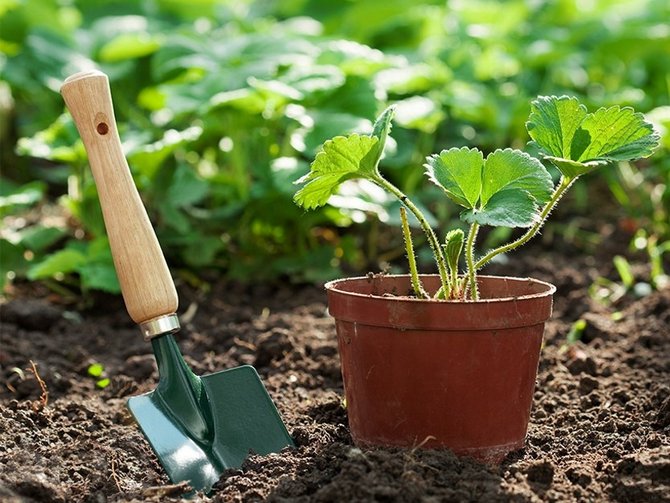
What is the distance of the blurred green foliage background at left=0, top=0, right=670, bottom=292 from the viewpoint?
3031 millimetres

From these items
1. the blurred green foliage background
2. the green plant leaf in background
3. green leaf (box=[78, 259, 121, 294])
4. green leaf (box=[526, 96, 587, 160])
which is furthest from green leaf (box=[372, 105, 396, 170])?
green leaf (box=[78, 259, 121, 294])

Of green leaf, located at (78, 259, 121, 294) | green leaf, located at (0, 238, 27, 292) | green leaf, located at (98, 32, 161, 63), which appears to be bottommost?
green leaf, located at (78, 259, 121, 294)

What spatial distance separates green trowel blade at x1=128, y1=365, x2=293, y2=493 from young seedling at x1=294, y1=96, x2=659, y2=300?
1.48ft

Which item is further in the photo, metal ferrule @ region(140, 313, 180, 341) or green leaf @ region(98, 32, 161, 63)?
green leaf @ region(98, 32, 161, 63)

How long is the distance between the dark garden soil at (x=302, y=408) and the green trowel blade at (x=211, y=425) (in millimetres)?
45

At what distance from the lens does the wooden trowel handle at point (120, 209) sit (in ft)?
5.89

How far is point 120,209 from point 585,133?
33.0 inches

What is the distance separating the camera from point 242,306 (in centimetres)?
305

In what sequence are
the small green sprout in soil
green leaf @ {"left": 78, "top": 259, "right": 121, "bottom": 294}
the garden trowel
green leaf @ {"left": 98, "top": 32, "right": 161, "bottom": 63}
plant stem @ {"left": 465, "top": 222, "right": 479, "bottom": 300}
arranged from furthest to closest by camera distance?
green leaf @ {"left": 98, "top": 32, "right": 161, "bottom": 63} → green leaf @ {"left": 78, "top": 259, "right": 121, "bottom": 294} → the small green sprout in soil → the garden trowel → plant stem @ {"left": 465, "top": 222, "right": 479, "bottom": 300}

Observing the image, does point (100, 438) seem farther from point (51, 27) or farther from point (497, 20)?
point (497, 20)

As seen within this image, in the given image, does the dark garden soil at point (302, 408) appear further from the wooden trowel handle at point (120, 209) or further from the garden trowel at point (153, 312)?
the wooden trowel handle at point (120, 209)

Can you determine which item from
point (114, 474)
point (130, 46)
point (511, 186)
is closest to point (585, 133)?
point (511, 186)

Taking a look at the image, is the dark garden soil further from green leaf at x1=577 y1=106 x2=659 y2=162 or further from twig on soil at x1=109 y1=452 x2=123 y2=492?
green leaf at x1=577 y1=106 x2=659 y2=162

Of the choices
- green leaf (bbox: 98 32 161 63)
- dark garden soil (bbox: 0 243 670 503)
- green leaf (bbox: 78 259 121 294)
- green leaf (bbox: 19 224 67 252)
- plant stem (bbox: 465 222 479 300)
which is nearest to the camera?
dark garden soil (bbox: 0 243 670 503)
